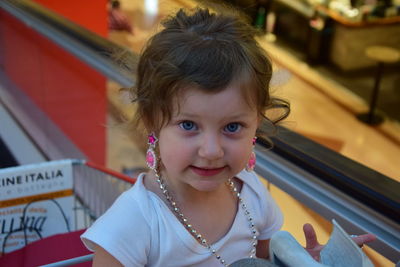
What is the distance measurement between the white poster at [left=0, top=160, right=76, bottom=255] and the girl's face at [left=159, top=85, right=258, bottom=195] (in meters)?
0.85

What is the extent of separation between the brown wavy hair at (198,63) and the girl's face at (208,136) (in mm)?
18

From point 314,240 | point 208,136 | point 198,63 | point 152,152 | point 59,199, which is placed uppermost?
point 198,63

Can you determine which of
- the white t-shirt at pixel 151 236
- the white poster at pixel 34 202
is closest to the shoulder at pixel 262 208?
the white t-shirt at pixel 151 236

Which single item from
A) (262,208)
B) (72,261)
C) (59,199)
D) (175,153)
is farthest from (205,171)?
(59,199)

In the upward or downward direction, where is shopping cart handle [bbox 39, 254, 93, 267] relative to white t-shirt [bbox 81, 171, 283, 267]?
downward

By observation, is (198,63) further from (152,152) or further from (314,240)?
(314,240)

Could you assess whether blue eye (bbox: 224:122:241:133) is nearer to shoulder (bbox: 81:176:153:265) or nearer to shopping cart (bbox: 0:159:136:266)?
shoulder (bbox: 81:176:153:265)

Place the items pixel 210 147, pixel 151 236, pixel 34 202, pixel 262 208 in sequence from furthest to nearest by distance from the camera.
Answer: pixel 34 202 < pixel 262 208 < pixel 151 236 < pixel 210 147

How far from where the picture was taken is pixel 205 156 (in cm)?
96

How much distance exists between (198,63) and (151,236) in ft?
1.16

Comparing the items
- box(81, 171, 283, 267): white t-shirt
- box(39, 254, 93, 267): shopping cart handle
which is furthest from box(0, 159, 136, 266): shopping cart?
box(81, 171, 283, 267): white t-shirt

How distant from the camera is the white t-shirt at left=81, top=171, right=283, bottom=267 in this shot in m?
1.03

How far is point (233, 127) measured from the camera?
986mm

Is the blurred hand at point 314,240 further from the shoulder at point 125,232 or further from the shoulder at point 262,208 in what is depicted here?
the shoulder at point 125,232
